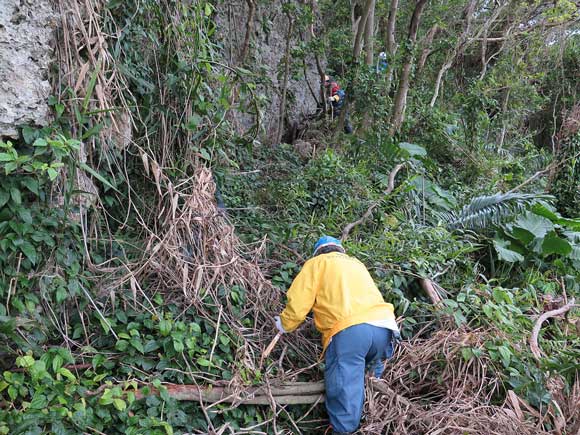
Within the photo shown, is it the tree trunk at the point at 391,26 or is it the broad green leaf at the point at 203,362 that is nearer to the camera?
the broad green leaf at the point at 203,362

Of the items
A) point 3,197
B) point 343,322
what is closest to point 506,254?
point 343,322

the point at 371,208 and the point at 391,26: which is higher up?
the point at 391,26

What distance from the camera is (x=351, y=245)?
454 centimetres

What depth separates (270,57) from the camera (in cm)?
847

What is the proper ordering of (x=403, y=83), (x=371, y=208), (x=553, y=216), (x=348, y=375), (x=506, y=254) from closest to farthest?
(x=348, y=375), (x=371, y=208), (x=506, y=254), (x=553, y=216), (x=403, y=83)

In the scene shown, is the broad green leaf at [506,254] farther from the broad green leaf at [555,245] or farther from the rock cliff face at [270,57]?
the rock cliff face at [270,57]

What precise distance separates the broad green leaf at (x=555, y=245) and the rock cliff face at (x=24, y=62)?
5.25 m

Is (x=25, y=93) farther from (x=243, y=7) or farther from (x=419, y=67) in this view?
(x=419, y=67)

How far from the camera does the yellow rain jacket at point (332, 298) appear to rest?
319 cm

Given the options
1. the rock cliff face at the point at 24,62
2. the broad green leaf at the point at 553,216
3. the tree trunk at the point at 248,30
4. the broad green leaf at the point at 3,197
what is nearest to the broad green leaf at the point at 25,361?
the broad green leaf at the point at 3,197

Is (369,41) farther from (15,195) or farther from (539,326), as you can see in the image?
(15,195)

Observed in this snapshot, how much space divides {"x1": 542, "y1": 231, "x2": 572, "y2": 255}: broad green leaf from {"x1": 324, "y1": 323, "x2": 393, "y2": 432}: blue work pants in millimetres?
3347

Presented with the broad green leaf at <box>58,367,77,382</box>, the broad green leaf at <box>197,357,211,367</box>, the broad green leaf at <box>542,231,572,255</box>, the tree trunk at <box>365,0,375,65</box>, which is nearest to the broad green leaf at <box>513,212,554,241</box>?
the broad green leaf at <box>542,231,572,255</box>

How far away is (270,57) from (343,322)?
641 cm
